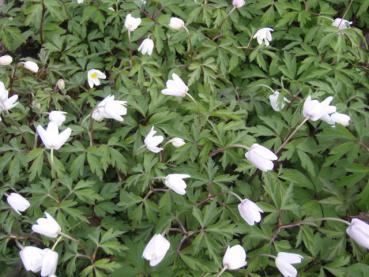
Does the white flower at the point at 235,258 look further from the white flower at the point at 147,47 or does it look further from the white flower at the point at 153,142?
the white flower at the point at 147,47

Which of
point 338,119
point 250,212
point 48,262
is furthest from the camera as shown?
point 338,119

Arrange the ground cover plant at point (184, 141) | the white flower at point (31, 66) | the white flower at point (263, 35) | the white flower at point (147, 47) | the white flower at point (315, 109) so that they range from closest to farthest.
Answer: the ground cover plant at point (184, 141), the white flower at point (315, 109), the white flower at point (31, 66), the white flower at point (147, 47), the white flower at point (263, 35)

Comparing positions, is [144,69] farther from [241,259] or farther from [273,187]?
[241,259]

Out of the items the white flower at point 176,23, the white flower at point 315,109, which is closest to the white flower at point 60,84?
the white flower at point 176,23

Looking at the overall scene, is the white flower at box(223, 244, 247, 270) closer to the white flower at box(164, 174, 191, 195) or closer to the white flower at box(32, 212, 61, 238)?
the white flower at box(164, 174, 191, 195)

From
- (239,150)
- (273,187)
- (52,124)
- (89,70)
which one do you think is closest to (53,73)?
(89,70)

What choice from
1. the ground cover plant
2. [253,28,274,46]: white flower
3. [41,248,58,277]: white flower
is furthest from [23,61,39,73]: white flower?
[253,28,274,46]: white flower

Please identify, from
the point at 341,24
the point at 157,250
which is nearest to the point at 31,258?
the point at 157,250

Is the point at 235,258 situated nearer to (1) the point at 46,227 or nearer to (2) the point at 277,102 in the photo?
(1) the point at 46,227
